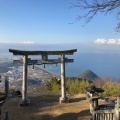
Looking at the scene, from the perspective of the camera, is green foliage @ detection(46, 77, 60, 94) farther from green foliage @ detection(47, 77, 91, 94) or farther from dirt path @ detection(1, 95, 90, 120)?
dirt path @ detection(1, 95, 90, 120)

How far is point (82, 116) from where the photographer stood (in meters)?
14.2

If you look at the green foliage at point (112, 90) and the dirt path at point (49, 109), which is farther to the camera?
the green foliage at point (112, 90)

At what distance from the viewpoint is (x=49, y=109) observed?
16.1 meters

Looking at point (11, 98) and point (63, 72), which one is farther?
point (11, 98)

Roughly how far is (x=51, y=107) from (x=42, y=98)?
120 inches

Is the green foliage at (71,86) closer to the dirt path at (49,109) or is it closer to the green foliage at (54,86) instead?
the green foliage at (54,86)

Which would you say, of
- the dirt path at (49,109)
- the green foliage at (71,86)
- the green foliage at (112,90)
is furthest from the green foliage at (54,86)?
the dirt path at (49,109)

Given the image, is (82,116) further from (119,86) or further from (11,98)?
(119,86)

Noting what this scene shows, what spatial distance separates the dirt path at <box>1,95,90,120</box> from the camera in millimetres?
14516

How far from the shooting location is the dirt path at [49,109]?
14.5 meters

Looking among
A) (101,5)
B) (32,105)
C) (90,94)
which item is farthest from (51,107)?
(101,5)

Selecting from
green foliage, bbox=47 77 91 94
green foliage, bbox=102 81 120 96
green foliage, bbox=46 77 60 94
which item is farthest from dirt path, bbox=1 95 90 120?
green foliage, bbox=46 77 60 94

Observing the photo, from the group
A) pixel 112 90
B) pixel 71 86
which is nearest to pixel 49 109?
pixel 112 90

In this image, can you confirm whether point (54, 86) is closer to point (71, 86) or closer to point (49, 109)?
point (71, 86)
